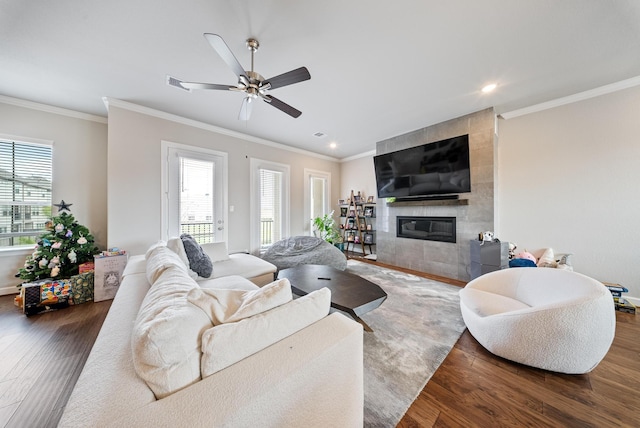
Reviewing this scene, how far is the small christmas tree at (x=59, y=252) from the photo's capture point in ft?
9.04

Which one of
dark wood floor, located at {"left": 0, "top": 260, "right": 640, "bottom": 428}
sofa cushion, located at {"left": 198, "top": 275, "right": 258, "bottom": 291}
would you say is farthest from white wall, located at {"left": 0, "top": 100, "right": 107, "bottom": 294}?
sofa cushion, located at {"left": 198, "top": 275, "right": 258, "bottom": 291}

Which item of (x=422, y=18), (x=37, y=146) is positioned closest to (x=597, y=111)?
Answer: (x=422, y=18)

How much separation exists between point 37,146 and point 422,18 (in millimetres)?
5157

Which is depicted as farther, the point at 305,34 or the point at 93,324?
the point at 93,324

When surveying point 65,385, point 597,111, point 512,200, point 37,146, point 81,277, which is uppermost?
→ point 597,111

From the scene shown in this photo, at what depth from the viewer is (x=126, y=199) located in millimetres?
3092

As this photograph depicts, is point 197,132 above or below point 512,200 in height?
above

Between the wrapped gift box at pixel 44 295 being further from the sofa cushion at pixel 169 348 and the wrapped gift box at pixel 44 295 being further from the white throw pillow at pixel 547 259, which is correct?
the white throw pillow at pixel 547 259

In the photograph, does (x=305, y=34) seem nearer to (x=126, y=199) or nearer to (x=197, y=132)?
(x=197, y=132)

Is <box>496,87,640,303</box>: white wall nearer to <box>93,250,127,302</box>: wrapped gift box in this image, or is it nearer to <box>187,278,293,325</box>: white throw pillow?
<box>187,278,293,325</box>: white throw pillow

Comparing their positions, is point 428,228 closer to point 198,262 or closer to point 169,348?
point 198,262

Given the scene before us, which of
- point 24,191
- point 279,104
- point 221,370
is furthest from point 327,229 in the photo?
point 24,191

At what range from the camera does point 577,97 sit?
2.91 m

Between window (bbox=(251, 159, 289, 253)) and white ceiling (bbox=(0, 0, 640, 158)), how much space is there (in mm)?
1588
